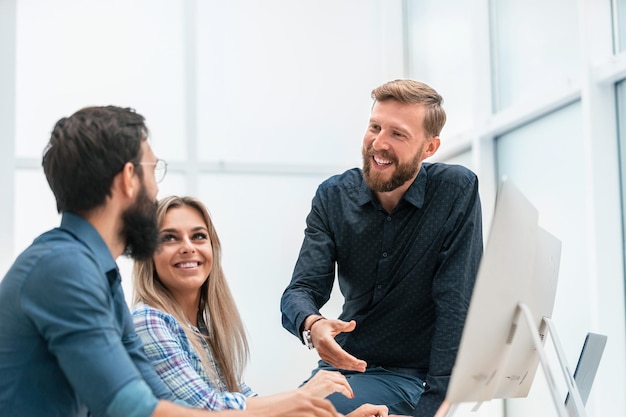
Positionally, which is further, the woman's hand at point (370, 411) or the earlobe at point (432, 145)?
the earlobe at point (432, 145)

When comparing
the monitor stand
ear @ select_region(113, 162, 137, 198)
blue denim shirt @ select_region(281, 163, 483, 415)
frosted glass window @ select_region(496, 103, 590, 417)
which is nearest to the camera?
the monitor stand

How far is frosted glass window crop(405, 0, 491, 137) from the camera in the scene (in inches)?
182

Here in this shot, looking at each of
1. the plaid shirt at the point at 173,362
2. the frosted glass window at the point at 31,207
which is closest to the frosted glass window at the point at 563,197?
the plaid shirt at the point at 173,362

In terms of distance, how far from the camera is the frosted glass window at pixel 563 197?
368cm

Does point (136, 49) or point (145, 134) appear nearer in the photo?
point (145, 134)

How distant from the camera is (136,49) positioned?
207 inches

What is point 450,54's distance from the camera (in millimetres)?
5133

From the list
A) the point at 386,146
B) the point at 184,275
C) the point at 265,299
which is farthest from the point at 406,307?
the point at 265,299

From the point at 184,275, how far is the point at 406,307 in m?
0.71

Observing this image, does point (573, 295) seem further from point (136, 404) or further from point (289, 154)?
point (136, 404)

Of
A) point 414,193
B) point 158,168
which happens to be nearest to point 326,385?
point 158,168

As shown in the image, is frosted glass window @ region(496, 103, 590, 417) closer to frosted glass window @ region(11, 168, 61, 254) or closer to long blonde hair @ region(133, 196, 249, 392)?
long blonde hair @ region(133, 196, 249, 392)

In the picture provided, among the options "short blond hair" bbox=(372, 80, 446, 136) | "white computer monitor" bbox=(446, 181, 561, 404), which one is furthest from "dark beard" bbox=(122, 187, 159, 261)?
"short blond hair" bbox=(372, 80, 446, 136)

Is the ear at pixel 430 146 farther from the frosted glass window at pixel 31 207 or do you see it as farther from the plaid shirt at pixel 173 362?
the frosted glass window at pixel 31 207
